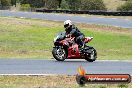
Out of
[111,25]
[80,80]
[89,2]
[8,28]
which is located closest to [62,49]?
[80,80]

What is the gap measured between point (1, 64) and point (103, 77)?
20.9 feet

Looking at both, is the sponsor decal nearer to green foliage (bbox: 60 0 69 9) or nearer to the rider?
the rider

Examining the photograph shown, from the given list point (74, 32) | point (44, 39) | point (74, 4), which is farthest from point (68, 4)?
point (74, 32)

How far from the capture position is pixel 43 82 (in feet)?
39.9

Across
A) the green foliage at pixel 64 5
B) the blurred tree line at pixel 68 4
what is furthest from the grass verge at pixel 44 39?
the green foliage at pixel 64 5

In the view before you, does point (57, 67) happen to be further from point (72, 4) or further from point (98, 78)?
point (72, 4)

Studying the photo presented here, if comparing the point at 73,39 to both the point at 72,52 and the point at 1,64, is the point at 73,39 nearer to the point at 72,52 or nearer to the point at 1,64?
the point at 72,52

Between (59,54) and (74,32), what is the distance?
1.00 m

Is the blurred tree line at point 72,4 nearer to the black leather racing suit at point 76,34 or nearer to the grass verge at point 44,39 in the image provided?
the grass verge at point 44,39

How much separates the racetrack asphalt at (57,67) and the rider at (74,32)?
1.17m

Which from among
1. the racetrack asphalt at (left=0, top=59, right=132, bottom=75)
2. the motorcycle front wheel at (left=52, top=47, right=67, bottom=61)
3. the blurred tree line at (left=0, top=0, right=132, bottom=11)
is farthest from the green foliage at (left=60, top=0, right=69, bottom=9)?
the racetrack asphalt at (left=0, top=59, right=132, bottom=75)

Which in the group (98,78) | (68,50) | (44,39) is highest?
(98,78)

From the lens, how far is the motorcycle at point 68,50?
18484 millimetres

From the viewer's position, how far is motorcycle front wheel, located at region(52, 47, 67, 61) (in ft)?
60.3
